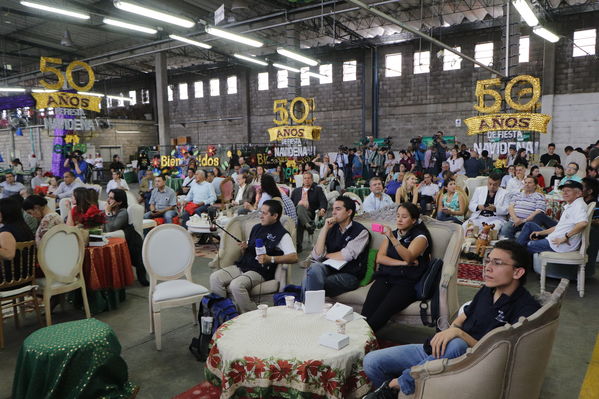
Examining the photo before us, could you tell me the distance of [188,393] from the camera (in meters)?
2.71

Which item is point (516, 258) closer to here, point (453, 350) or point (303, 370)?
point (453, 350)

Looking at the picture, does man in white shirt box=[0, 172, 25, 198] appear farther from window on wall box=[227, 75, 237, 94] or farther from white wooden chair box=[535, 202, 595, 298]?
window on wall box=[227, 75, 237, 94]

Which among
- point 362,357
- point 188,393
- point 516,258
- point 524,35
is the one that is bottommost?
point 188,393

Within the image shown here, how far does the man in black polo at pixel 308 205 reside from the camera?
6422mm

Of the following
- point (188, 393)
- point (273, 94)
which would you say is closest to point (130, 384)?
point (188, 393)

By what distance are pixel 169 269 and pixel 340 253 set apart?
4.98 feet

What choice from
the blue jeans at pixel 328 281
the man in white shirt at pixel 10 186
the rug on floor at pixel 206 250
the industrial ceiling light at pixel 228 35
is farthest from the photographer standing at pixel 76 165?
the blue jeans at pixel 328 281

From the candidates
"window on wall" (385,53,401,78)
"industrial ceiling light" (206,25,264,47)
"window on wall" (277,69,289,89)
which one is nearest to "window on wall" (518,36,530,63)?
"window on wall" (385,53,401,78)

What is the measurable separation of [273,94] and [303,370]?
19.4m

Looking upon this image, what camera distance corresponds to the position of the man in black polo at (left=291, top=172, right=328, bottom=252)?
21.1 feet

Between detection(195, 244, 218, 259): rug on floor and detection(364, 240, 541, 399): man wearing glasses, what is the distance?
4.51 m

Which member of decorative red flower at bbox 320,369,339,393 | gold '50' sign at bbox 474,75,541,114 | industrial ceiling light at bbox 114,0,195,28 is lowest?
decorative red flower at bbox 320,369,339,393

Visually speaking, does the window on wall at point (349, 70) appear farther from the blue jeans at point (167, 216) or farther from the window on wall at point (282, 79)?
the blue jeans at point (167, 216)

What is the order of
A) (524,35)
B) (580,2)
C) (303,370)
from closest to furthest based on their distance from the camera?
(303,370), (580,2), (524,35)
